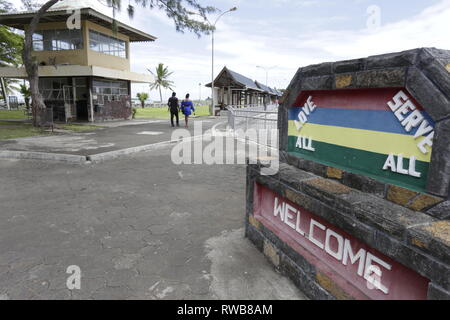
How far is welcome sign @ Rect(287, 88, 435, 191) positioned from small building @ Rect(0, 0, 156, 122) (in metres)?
17.0

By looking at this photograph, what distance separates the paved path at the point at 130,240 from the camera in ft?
8.23

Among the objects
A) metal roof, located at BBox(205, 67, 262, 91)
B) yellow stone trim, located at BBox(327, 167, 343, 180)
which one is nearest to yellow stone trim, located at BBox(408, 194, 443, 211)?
yellow stone trim, located at BBox(327, 167, 343, 180)

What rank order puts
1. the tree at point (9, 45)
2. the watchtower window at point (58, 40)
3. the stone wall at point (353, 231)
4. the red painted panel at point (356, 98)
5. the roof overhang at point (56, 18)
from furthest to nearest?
the tree at point (9, 45) < the watchtower window at point (58, 40) < the roof overhang at point (56, 18) < the red painted panel at point (356, 98) < the stone wall at point (353, 231)

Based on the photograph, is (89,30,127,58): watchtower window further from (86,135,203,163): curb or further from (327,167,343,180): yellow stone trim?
(327,167,343,180): yellow stone trim

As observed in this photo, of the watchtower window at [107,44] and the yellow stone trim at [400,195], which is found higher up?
the watchtower window at [107,44]

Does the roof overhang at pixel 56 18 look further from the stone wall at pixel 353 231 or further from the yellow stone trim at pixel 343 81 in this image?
the yellow stone trim at pixel 343 81

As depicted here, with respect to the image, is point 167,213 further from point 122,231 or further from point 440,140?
point 440,140

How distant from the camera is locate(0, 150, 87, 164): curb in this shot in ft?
24.2

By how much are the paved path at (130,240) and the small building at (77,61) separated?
545 inches

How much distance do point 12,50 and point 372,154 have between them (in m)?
36.2

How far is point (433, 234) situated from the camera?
1.48 meters

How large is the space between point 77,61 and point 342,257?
2012 cm

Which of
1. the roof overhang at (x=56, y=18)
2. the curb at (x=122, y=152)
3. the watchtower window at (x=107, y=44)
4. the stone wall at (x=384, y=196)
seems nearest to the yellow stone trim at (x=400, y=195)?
the stone wall at (x=384, y=196)
